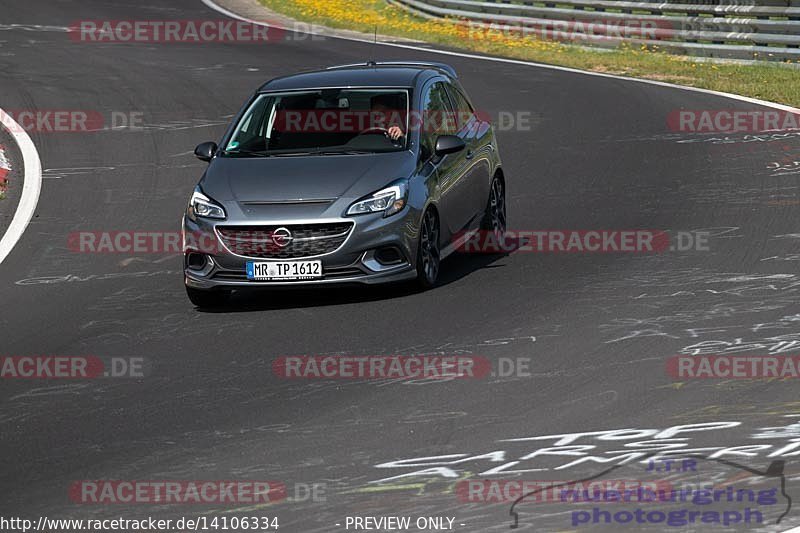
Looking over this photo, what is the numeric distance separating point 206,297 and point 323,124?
1758 millimetres

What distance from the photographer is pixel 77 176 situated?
58.7 feet

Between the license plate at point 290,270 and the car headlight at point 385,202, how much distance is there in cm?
49

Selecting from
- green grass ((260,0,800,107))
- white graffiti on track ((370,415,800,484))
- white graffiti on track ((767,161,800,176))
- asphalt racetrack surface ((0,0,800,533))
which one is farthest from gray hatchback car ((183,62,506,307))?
green grass ((260,0,800,107))

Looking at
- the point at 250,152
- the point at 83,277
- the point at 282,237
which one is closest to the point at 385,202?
the point at 282,237

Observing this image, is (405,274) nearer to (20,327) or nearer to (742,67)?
(20,327)

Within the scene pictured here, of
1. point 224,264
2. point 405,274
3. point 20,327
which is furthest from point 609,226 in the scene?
point 20,327

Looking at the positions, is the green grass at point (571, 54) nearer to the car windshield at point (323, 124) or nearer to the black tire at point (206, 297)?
the car windshield at point (323, 124)

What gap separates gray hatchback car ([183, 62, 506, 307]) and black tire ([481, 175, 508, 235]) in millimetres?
206

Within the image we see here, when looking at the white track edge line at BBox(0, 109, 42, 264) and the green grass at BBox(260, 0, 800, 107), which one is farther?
the green grass at BBox(260, 0, 800, 107)

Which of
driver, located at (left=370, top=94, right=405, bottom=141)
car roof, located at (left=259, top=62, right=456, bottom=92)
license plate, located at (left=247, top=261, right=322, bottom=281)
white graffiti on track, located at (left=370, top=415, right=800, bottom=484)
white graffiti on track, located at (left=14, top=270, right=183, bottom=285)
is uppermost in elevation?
car roof, located at (left=259, top=62, right=456, bottom=92)

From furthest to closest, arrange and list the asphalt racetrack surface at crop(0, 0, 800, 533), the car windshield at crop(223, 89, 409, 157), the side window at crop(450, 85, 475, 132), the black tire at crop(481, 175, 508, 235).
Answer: the black tire at crop(481, 175, 508, 235) < the side window at crop(450, 85, 475, 132) < the car windshield at crop(223, 89, 409, 157) < the asphalt racetrack surface at crop(0, 0, 800, 533)

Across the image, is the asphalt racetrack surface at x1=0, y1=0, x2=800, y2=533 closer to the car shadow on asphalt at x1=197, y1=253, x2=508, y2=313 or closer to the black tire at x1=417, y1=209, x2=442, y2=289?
the car shadow on asphalt at x1=197, y1=253, x2=508, y2=313

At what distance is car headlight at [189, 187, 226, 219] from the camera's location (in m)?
11.7

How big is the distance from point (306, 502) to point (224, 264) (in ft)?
15.8
